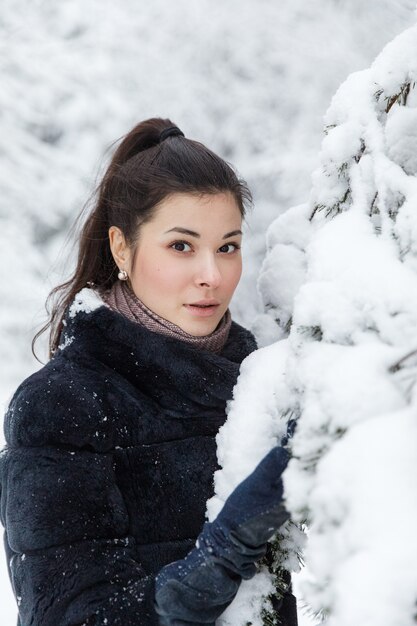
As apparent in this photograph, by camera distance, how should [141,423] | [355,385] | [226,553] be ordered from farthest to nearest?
[141,423] → [226,553] → [355,385]

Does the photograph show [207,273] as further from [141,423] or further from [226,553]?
[226,553]

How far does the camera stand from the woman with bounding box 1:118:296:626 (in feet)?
4.22

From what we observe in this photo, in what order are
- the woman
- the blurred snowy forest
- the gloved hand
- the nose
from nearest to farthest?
the gloved hand, the woman, the nose, the blurred snowy forest

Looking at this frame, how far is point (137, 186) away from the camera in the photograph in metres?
1.85

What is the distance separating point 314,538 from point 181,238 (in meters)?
1.03

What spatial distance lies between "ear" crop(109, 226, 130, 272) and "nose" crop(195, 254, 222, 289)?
0.86ft

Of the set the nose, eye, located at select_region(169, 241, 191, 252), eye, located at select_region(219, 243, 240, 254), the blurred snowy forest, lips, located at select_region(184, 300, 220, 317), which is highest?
the blurred snowy forest

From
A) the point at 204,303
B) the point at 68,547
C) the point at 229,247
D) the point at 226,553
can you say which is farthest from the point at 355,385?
the point at 229,247

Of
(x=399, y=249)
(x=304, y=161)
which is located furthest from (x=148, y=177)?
(x=304, y=161)

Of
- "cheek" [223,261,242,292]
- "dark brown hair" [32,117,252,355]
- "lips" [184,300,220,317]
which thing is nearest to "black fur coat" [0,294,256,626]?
"lips" [184,300,220,317]

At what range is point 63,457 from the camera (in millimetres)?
1412

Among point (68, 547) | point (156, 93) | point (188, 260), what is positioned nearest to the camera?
point (68, 547)

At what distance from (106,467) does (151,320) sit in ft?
1.40

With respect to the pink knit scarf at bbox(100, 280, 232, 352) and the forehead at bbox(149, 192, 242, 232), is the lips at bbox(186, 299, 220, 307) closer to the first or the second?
the pink knit scarf at bbox(100, 280, 232, 352)
